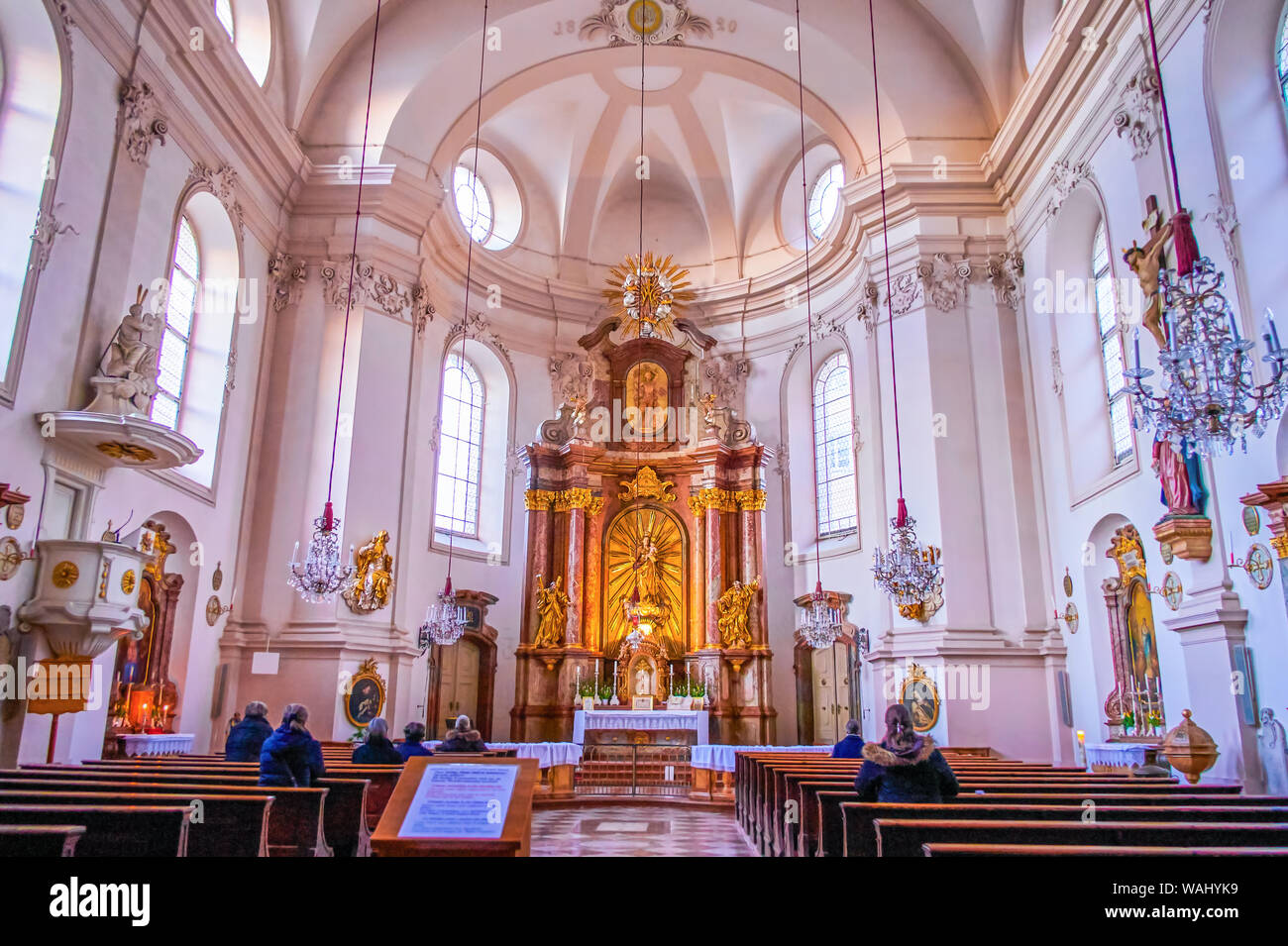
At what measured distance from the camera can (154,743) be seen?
10.3m

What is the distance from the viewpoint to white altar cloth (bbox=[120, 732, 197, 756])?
33.3ft

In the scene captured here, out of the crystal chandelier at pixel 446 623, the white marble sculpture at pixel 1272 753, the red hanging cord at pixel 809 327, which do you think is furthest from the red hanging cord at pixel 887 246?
the crystal chandelier at pixel 446 623

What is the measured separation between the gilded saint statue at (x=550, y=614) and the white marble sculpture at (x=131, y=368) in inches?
326

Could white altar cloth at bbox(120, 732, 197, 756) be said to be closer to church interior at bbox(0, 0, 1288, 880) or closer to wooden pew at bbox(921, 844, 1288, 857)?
church interior at bbox(0, 0, 1288, 880)

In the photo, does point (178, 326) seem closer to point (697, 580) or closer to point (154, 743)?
point (154, 743)

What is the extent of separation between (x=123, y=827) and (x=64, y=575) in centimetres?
549

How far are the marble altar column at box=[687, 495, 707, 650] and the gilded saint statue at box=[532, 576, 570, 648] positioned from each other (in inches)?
95.6

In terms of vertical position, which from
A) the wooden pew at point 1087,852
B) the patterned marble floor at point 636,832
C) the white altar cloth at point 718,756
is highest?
the wooden pew at point 1087,852

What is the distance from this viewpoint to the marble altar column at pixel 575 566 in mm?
16734

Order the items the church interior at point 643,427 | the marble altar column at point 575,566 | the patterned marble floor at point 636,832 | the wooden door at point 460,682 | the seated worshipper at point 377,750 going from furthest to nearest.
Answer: the marble altar column at point 575,566 < the wooden door at point 460,682 < the patterned marble floor at point 636,832 < the seated worshipper at point 377,750 < the church interior at point 643,427

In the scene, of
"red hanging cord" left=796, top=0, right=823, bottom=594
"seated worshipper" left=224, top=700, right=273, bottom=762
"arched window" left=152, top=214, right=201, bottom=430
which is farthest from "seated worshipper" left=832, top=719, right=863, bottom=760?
"arched window" left=152, top=214, right=201, bottom=430

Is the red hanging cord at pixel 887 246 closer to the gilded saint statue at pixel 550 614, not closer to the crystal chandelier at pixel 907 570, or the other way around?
the crystal chandelier at pixel 907 570

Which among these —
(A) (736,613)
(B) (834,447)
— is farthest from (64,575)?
(B) (834,447)
